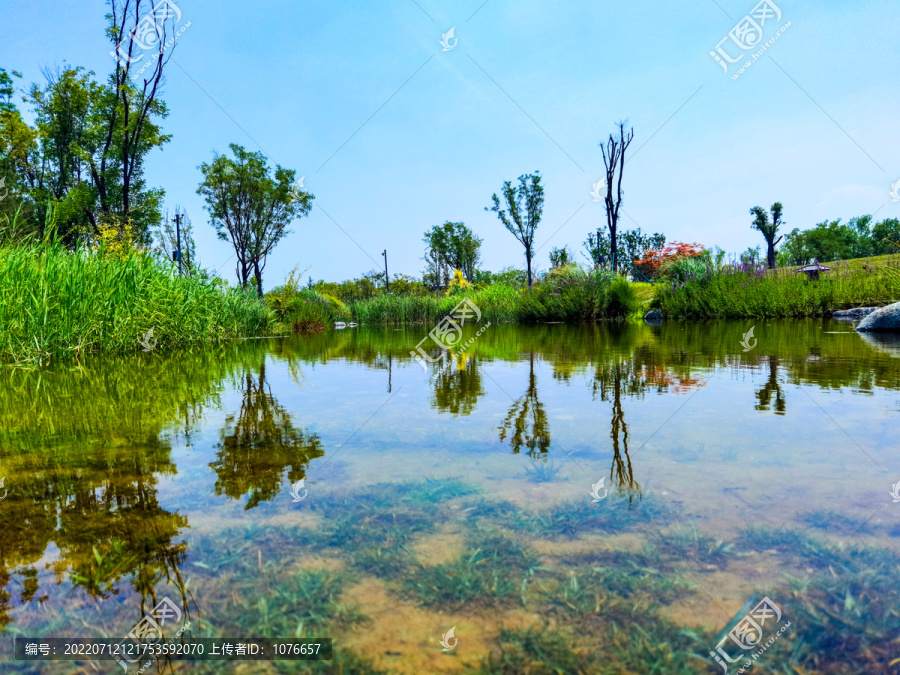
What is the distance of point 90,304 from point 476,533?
652cm

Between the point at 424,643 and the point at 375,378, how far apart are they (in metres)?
3.70

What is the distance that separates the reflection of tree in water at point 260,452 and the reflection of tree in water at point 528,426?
2.97ft

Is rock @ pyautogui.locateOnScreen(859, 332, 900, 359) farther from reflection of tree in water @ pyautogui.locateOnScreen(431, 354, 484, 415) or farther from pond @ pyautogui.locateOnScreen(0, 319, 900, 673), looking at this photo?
reflection of tree in water @ pyautogui.locateOnScreen(431, 354, 484, 415)

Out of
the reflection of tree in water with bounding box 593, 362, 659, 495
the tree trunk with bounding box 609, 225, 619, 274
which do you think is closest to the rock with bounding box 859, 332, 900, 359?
the reflection of tree in water with bounding box 593, 362, 659, 495

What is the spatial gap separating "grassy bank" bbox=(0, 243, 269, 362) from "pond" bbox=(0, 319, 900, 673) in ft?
9.94

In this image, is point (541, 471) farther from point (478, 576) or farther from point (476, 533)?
point (478, 576)

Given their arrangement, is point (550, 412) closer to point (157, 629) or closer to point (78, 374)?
point (157, 629)

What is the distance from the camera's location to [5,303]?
505 centimetres

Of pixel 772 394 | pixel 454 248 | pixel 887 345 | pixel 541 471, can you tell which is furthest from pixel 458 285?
pixel 541 471

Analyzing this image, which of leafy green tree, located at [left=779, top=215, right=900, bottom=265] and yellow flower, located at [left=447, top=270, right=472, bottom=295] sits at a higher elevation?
leafy green tree, located at [left=779, top=215, right=900, bottom=265]

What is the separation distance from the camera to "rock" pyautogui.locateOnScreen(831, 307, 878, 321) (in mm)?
11703

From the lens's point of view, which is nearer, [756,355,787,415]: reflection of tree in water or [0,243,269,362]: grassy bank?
[756,355,787,415]: reflection of tree in water

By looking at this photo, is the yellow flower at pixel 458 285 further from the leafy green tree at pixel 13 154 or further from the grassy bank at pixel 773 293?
the leafy green tree at pixel 13 154

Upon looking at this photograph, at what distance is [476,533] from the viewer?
1.39 metres
